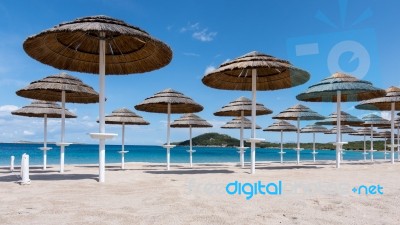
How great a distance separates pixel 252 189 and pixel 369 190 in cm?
191

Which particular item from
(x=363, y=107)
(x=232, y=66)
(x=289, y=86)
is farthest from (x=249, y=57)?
(x=363, y=107)

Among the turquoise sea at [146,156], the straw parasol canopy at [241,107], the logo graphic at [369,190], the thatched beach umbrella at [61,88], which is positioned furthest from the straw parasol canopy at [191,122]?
the turquoise sea at [146,156]

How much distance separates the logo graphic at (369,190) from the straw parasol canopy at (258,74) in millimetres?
3076

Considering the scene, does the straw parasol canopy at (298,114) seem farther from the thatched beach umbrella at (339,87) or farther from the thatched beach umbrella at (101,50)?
the thatched beach umbrella at (101,50)

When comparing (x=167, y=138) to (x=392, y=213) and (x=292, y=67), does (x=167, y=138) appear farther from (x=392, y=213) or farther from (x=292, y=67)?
(x=392, y=213)

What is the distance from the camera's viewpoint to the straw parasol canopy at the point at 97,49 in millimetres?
5941

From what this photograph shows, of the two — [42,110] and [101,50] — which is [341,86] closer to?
[101,50]

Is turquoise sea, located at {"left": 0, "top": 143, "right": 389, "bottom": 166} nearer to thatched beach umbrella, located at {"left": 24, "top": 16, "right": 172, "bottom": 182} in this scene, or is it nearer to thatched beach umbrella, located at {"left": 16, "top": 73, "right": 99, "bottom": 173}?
thatched beach umbrella, located at {"left": 16, "top": 73, "right": 99, "bottom": 173}

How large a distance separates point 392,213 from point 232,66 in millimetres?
4744

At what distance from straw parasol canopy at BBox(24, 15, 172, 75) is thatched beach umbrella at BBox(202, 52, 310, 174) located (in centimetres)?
171

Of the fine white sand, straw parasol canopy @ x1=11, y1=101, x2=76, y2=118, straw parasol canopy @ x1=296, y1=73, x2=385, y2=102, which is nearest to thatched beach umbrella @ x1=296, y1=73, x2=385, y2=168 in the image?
A: straw parasol canopy @ x1=296, y1=73, x2=385, y2=102

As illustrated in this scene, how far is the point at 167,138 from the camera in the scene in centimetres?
1005

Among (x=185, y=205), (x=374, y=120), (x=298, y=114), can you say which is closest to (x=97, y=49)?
(x=185, y=205)

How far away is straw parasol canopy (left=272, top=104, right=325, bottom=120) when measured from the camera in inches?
561
